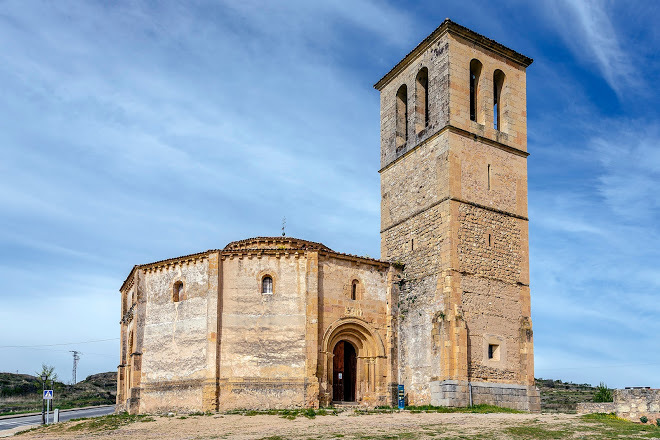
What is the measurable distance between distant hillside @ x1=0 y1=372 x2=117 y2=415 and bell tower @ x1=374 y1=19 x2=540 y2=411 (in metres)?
32.8

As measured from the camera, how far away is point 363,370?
28922 mm

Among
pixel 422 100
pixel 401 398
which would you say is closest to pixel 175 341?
pixel 401 398

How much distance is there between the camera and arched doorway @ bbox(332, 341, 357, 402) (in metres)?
29.1

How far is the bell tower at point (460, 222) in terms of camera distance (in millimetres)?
27406

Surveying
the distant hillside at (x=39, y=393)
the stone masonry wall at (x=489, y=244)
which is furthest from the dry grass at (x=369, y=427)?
the distant hillside at (x=39, y=393)

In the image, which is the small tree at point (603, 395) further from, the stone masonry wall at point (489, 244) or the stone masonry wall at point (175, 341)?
the stone masonry wall at point (175, 341)

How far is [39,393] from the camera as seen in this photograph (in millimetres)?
59500

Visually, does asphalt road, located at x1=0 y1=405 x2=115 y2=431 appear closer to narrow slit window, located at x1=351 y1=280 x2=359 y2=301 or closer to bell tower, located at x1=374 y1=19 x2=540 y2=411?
narrow slit window, located at x1=351 y1=280 x2=359 y2=301

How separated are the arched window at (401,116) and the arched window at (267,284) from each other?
9462 mm

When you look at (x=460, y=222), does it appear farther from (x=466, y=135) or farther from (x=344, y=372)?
(x=344, y=372)

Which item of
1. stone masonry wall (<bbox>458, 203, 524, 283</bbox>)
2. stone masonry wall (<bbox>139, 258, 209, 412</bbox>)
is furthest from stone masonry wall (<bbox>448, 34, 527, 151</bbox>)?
stone masonry wall (<bbox>139, 258, 209, 412</bbox>)

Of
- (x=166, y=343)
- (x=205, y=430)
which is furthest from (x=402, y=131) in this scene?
(x=205, y=430)

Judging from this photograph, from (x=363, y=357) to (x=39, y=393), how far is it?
4177 cm

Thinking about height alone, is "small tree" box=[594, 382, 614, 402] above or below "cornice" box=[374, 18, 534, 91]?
below
